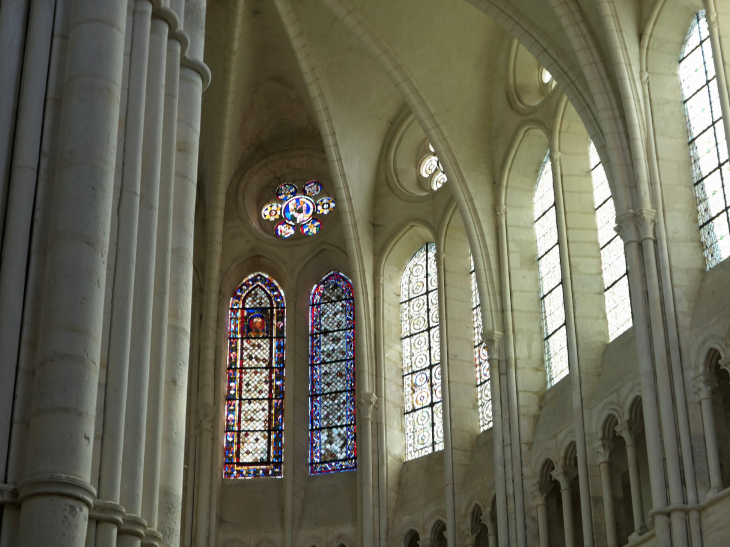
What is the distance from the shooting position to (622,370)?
13.8 metres

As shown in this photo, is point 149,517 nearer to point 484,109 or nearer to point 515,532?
point 515,532

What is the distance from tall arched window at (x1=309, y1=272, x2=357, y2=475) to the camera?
61.6ft

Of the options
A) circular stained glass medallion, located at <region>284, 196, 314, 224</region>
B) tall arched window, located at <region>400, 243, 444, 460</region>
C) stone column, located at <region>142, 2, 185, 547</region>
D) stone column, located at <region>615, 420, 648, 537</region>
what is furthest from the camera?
circular stained glass medallion, located at <region>284, 196, 314, 224</region>

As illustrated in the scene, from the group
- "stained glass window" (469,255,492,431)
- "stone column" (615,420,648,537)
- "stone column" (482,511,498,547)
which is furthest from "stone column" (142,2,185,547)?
"stained glass window" (469,255,492,431)

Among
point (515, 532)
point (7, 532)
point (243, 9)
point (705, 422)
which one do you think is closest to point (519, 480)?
point (515, 532)

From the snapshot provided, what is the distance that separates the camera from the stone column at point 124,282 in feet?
20.2

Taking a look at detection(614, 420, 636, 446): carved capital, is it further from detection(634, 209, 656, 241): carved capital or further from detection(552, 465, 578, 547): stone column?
detection(634, 209, 656, 241): carved capital

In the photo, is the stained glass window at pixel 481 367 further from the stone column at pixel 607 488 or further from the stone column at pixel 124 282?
the stone column at pixel 124 282

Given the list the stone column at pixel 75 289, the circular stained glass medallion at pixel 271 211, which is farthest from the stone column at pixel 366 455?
the stone column at pixel 75 289

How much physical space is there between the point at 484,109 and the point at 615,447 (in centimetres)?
600

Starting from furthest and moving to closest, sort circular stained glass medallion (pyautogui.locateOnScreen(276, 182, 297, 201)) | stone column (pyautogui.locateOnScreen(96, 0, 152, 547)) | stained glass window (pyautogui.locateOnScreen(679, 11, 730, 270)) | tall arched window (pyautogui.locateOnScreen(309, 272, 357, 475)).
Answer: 1. circular stained glass medallion (pyautogui.locateOnScreen(276, 182, 297, 201))
2. tall arched window (pyautogui.locateOnScreen(309, 272, 357, 475))
3. stained glass window (pyautogui.locateOnScreen(679, 11, 730, 270))
4. stone column (pyautogui.locateOnScreen(96, 0, 152, 547))

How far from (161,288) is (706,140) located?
26.9 feet

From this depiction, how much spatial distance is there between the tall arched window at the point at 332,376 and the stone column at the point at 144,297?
38.8ft

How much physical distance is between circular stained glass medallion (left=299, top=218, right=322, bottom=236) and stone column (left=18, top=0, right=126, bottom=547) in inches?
526
